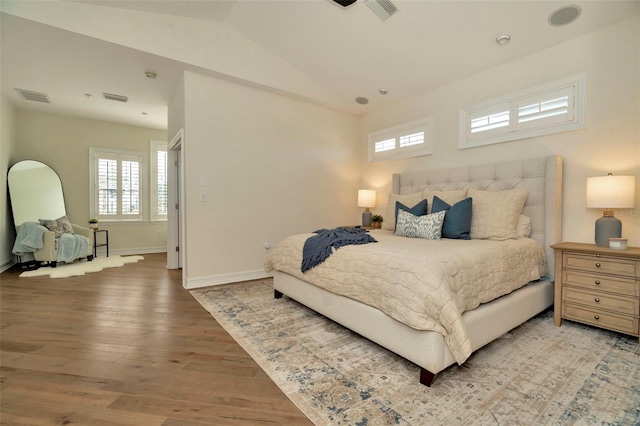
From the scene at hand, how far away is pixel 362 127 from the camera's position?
5070 millimetres

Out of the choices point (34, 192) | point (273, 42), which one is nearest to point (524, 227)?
point (273, 42)

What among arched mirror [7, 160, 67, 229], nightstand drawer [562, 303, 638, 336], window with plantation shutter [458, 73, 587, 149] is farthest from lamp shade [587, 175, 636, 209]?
arched mirror [7, 160, 67, 229]

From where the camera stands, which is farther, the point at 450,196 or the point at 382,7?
the point at 450,196

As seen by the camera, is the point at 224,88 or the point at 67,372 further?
the point at 224,88

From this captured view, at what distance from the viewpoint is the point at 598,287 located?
7.39 feet

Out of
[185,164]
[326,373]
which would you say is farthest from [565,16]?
[185,164]

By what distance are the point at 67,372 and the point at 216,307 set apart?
124 centimetres

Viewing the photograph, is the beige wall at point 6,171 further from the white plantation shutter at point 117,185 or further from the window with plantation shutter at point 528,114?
the window with plantation shutter at point 528,114

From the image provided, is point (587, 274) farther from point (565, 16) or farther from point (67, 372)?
point (67, 372)

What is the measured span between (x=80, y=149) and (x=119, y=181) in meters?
0.84

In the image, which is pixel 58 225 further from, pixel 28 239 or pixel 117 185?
pixel 117 185

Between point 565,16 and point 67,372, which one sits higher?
point 565,16

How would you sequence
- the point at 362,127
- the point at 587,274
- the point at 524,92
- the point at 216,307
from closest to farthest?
the point at 587,274, the point at 216,307, the point at 524,92, the point at 362,127

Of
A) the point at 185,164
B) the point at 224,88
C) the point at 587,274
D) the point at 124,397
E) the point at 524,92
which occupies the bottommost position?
the point at 124,397
